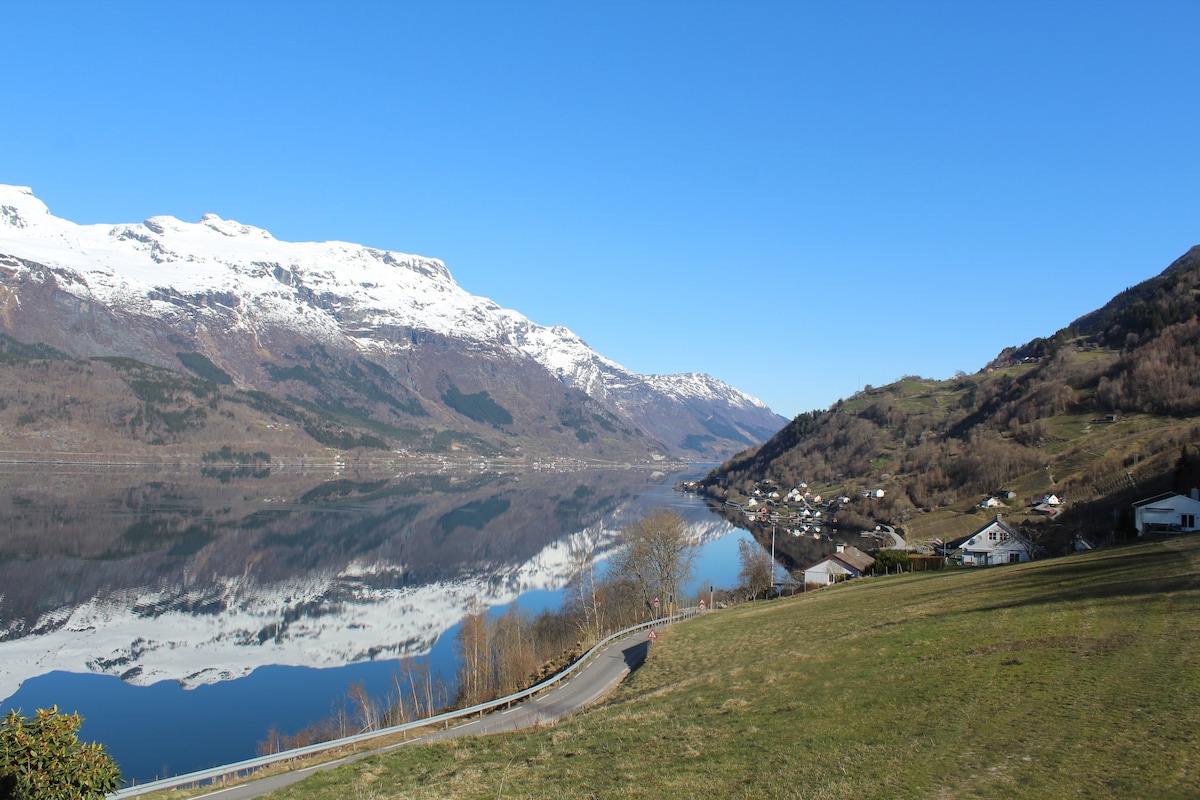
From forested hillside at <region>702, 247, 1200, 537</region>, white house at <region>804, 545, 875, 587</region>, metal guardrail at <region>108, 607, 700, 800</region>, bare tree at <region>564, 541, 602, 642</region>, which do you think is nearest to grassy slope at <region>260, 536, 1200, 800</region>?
metal guardrail at <region>108, 607, 700, 800</region>

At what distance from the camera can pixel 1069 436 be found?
12112 cm

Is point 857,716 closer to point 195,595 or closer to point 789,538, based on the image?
point 195,595

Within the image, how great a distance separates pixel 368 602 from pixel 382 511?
73.8 m

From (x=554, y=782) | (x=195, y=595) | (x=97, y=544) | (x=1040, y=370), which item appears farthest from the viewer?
(x=1040, y=370)

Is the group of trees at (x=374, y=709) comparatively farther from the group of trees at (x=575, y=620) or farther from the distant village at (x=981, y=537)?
the distant village at (x=981, y=537)

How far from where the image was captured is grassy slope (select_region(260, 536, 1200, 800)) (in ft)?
41.7

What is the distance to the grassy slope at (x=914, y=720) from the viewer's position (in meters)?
12.7

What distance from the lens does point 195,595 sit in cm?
7850

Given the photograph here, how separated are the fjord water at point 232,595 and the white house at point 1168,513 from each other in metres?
39.1

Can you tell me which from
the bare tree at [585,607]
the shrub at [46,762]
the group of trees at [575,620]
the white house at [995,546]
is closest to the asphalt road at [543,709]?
the group of trees at [575,620]

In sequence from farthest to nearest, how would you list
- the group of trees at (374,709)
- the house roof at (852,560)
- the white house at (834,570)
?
1. the house roof at (852,560)
2. the white house at (834,570)
3. the group of trees at (374,709)

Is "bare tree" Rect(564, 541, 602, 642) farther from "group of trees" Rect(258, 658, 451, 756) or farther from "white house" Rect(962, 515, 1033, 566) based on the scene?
"white house" Rect(962, 515, 1033, 566)

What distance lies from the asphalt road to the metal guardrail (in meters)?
0.45

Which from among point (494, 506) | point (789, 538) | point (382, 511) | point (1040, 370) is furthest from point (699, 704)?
point (1040, 370)
